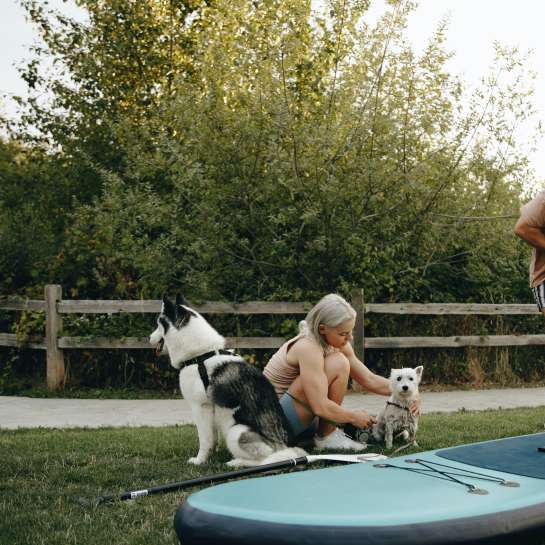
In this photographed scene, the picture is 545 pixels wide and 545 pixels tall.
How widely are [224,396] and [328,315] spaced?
0.81m

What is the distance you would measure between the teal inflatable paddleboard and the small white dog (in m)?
1.70

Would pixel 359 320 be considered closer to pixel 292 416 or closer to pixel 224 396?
pixel 292 416

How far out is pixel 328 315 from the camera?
4.84 m

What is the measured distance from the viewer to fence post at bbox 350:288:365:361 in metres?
9.23

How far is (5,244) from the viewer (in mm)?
10617

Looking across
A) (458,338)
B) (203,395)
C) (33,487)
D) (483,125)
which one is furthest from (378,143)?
(33,487)

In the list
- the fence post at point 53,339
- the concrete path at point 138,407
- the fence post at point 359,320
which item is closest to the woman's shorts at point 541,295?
the concrete path at point 138,407

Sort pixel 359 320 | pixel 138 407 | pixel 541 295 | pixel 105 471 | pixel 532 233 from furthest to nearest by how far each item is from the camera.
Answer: pixel 359 320
pixel 138 407
pixel 541 295
pixel 532 233
pixel 105 471

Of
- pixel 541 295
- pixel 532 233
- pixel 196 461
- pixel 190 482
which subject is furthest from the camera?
pixel 541 295

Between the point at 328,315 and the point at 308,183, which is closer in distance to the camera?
the point at 328,315

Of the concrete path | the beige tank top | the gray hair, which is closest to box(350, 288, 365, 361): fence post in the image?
the concrete path

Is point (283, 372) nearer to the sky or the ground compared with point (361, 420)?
nearer to the sky

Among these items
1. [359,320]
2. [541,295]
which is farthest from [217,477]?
[359,320]

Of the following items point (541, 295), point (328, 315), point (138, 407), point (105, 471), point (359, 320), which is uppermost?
point (541, 295)
